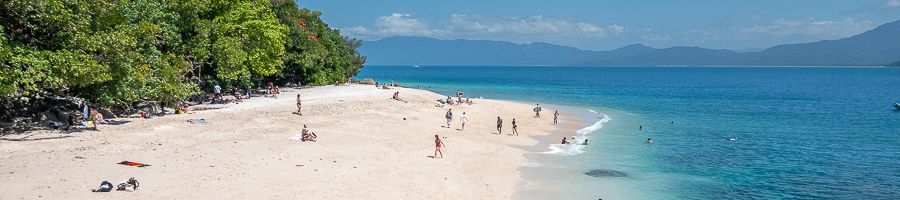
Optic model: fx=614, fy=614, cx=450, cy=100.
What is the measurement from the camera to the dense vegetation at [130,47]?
74.8 ft

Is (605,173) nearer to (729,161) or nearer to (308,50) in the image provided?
(729,161)

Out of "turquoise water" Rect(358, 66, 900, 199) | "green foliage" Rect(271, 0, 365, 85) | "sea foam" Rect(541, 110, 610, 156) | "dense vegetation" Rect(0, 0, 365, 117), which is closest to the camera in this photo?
"turquoise water" Rect(358, 66, 900, 199)

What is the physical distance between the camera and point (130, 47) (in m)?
27.8

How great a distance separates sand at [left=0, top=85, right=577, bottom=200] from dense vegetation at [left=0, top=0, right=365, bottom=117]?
2.06 metres

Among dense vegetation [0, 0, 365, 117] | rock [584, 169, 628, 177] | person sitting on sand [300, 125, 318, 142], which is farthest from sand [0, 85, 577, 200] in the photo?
rock [584, 169, 628, 177]

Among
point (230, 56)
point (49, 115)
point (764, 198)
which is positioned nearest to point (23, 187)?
point (49, 115)

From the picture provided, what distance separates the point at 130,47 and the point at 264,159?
10.7 meters

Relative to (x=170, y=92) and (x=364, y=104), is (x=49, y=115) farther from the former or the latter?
(x=364, y=104)

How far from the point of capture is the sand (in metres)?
17.2

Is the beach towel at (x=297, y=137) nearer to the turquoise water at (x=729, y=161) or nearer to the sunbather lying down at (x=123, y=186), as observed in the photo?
the turquoise water at (x=729, y=161)

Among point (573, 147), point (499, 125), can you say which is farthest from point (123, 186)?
point (499, 125)

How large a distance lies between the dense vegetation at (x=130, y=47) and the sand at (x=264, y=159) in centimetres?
206

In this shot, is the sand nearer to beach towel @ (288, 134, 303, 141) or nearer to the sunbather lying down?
the sunbather lying down

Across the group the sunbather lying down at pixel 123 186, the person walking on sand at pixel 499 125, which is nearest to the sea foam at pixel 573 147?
the person walking on sand at pixel 499 125
